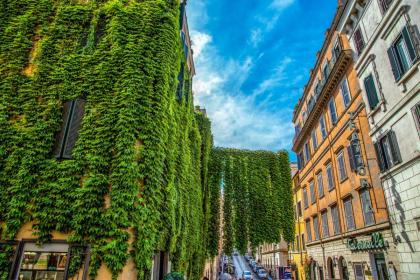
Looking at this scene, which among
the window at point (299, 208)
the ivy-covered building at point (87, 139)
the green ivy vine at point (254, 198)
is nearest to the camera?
the ivy-covered building at point (87, 139)

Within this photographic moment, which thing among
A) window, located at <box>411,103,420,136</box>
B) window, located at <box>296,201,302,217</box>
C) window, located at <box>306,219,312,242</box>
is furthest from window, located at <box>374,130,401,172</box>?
window, located at <box>296,201,302,217</box>

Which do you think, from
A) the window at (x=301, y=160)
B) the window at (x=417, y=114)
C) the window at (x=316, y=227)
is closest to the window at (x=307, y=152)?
the window at (x=301, y=160)

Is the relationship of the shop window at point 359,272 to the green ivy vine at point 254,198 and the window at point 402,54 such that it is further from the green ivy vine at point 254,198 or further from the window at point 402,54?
the window at point 402,54

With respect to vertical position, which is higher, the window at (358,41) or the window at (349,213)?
the window at (358,41)

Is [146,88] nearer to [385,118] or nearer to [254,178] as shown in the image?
[385,118]

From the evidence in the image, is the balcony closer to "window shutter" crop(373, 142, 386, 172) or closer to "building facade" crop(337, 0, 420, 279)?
"building facade" crop(337, 0, 420, 279)

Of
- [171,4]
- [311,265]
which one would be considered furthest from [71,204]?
[311,265]

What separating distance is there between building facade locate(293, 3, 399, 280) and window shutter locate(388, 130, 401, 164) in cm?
221

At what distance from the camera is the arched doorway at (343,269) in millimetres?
17703

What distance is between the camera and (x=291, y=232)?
963 inches

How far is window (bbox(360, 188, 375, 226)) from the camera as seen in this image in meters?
14.4

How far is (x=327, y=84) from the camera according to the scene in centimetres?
2080

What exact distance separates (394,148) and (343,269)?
10.5m

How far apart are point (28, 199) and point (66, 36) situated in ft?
19.9
